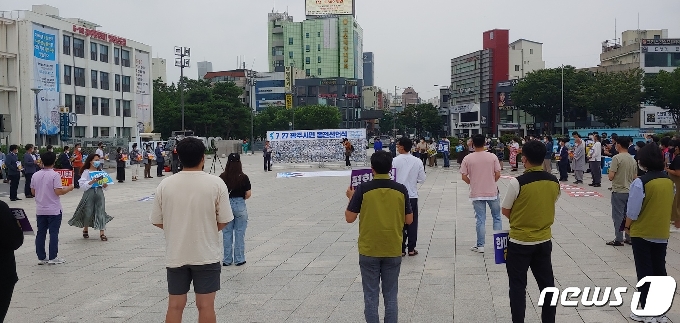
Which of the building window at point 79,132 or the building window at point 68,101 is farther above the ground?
the building window at point 68,101

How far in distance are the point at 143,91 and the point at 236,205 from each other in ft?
185

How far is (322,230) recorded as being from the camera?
11.7 meters

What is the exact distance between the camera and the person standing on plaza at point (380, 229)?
15.9 ft

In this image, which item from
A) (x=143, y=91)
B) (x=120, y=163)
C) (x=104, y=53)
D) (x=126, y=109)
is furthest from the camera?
(x=143, y=91)

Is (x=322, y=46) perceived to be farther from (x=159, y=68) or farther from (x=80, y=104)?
(x=80, y=104)

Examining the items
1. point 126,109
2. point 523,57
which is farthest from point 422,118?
point 126,109

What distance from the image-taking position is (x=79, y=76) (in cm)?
5116

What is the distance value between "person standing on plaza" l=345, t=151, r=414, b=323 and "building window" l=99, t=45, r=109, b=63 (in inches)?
2150

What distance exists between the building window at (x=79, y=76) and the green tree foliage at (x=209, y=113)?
15.5 meters

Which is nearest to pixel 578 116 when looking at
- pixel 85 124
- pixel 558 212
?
pixel 85 124

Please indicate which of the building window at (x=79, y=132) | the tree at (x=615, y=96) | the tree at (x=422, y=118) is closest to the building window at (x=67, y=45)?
the building window at (x=79, y=132)

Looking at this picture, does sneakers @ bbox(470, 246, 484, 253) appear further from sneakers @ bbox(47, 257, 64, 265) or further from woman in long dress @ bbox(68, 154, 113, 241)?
woman in long dress @ bbox(68, 154, 113, 241)

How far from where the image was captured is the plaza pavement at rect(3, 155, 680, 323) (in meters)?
6.18

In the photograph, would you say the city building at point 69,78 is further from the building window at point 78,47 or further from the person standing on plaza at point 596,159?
the person standing on plaza at point 596,159
